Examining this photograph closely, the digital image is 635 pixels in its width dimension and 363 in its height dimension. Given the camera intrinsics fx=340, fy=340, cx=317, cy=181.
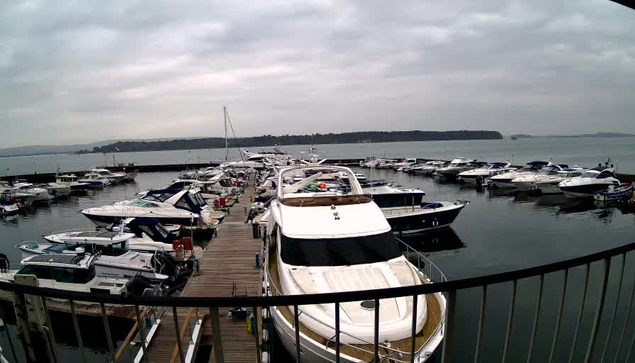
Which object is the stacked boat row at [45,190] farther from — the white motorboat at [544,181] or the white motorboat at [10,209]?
the white motorboat at [544,181]

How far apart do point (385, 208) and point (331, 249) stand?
14.0 metres

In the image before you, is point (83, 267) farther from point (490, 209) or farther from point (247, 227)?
point (490, 209)

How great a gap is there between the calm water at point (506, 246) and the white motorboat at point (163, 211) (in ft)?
15.1

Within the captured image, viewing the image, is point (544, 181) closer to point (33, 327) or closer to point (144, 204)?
point (144, 204)

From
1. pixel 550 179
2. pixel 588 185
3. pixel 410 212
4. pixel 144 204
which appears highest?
pixel 144 204

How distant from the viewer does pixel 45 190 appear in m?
37.9

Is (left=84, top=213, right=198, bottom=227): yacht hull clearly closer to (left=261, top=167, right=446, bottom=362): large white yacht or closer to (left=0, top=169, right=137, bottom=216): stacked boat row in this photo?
(left=261, top=167, right=446, bottom=362): large white yacht

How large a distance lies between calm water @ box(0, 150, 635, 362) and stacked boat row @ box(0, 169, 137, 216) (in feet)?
5.72

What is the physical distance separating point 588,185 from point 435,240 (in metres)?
18.6


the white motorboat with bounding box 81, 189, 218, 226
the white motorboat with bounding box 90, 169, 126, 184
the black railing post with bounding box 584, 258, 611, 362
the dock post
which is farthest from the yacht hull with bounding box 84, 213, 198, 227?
the white motorboat with bounding box 90, 169, 126, 184

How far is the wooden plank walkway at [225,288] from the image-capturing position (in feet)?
25.0

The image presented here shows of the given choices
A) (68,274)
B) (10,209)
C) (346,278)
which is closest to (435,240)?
(346,278)

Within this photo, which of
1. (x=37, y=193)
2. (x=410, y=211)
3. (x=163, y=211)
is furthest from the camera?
(x=37, y=193)

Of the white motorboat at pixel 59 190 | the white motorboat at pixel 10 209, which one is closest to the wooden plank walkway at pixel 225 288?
the white motorboat at pixel 10 209
